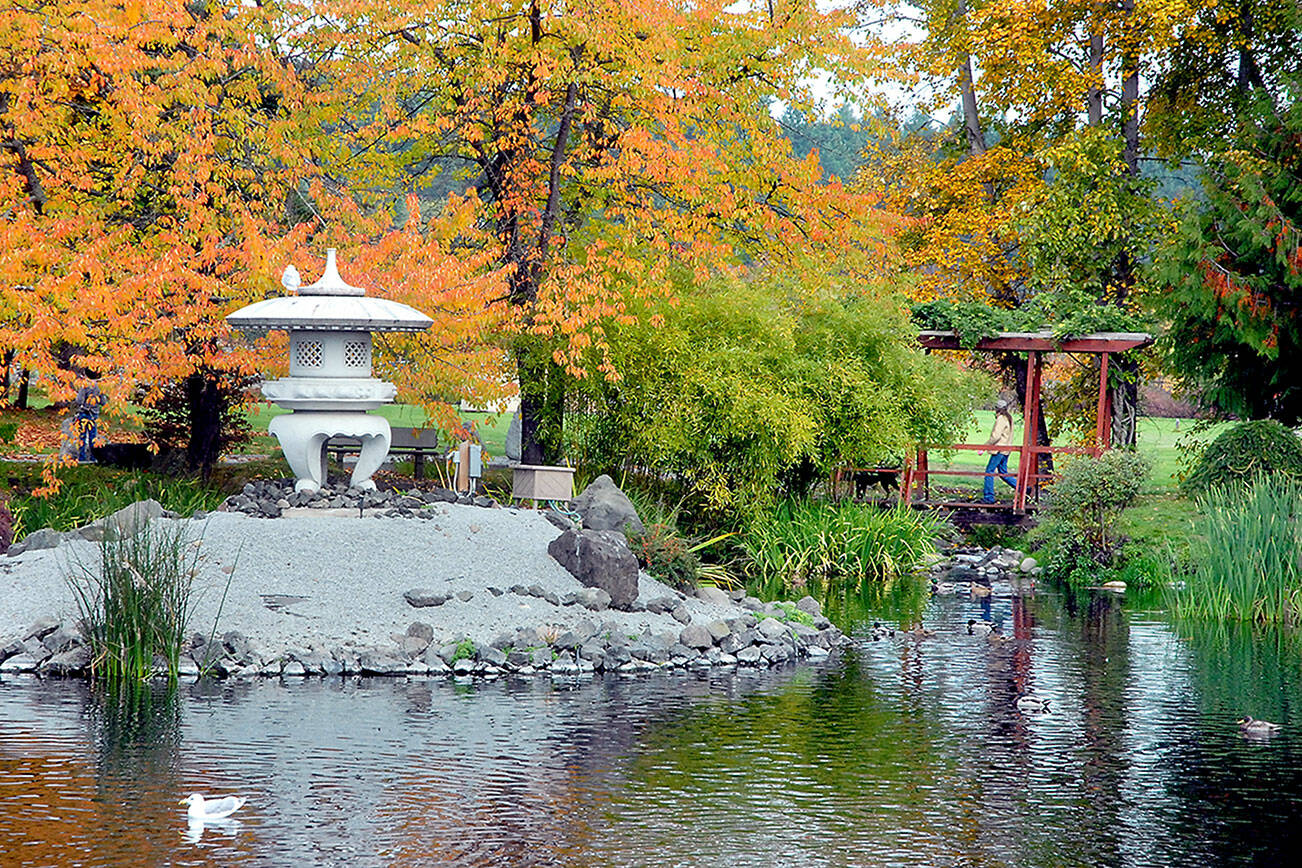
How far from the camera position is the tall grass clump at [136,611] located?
10289 mm

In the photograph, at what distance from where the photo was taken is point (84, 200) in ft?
58.0

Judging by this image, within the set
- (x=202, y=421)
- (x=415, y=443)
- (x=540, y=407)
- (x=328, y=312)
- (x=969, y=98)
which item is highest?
(x=969, y=98)

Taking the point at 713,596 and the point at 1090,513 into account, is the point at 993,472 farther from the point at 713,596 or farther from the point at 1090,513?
the point at 713,596

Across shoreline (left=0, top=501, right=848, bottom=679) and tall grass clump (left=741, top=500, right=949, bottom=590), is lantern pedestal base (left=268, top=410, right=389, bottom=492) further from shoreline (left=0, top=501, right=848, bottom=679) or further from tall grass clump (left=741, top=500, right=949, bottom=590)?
tall grass clump (left=741, top=500, right=949, bottom=590)

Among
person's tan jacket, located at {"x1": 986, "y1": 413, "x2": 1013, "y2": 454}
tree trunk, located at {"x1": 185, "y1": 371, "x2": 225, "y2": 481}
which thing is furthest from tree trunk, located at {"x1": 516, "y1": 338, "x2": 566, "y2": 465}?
person's tan jacket, located at {"x1": 986, "y1": 413, "x2": 1013, "y2": 454}

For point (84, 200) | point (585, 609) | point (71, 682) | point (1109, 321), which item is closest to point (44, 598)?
point (71, 682)

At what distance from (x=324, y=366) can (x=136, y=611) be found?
4.33 meters

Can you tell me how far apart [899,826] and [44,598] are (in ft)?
25.2

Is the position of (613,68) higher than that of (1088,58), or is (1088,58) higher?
(1088,58)

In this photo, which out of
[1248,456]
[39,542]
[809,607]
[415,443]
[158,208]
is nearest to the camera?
[39,542]

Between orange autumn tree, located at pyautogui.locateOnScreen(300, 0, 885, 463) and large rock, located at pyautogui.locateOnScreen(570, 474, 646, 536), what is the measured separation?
2.63 meters

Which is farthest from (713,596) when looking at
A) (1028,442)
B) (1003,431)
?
(1003,431)

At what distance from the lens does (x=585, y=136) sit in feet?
66.8

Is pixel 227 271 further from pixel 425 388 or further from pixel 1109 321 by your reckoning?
pixel 1109 321
